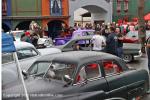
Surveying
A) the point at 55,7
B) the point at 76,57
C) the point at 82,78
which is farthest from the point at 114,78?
the point at 55,7

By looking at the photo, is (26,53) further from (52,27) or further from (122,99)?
(52,27)

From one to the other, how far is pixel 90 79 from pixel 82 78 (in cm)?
16

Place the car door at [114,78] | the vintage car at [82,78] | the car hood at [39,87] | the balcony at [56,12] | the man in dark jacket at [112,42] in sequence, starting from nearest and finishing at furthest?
the car hood at [39,87] < the vintage car at [82,78] < the car door at [114,78] < the man in dark jacket at [112,42] < the balcony at [56,12]

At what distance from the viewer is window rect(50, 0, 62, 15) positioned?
29406 millimetres

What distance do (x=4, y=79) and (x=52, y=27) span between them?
24.1 m

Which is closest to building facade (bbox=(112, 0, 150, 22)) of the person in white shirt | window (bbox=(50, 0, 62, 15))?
window (bbox=(50, 0, 62, 15))

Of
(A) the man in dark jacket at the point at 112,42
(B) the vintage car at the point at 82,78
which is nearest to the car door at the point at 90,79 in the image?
(B) the vintage car at the point at 82,78

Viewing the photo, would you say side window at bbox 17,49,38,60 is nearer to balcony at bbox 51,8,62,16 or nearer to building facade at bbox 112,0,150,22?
balcony at bbox 51,8,62,16

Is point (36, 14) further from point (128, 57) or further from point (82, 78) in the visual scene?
point (82, 78)

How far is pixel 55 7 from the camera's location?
29.5 meters

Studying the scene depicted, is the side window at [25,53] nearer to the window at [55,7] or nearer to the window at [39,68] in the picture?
the window at [39,68]

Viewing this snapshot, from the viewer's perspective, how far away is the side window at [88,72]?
252 inches

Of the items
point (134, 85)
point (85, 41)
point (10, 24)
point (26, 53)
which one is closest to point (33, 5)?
point (10, 24)

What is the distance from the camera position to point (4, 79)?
20.6ft
